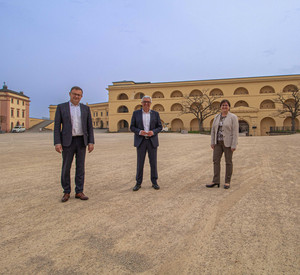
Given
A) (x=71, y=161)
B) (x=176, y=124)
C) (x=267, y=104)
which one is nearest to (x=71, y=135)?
(x=71, y=161)

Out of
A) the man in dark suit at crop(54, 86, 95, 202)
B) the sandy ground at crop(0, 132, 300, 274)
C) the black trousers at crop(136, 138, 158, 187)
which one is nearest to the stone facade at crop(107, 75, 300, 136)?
the black trousers at crop(136, 138, 158, 187)

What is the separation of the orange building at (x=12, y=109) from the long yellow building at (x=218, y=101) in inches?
835

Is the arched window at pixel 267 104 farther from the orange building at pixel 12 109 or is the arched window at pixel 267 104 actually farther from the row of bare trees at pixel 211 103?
the orange building at pixel 12 109

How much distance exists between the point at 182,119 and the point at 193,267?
47246 mm

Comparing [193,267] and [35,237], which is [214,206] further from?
[35,237]

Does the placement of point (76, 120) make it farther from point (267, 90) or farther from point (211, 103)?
point (267, 90)

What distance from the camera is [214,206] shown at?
3613mm

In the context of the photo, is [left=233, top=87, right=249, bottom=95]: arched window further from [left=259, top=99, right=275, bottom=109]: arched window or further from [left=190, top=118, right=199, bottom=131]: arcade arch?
[left=190, top=118, right=199, bottom=131]: arcade arch

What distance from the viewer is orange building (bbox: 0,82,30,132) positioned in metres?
48.3

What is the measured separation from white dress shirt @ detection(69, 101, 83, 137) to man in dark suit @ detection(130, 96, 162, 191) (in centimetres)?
111

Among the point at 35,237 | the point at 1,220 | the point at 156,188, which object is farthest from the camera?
the point at 156,188

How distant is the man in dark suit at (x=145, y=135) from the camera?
4.65m

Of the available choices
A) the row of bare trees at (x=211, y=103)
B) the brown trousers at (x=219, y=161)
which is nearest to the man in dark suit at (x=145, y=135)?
the brown trousers at (x=219, y=161)

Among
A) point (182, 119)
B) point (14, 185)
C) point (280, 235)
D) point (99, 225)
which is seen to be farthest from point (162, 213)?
point (182, 119)
